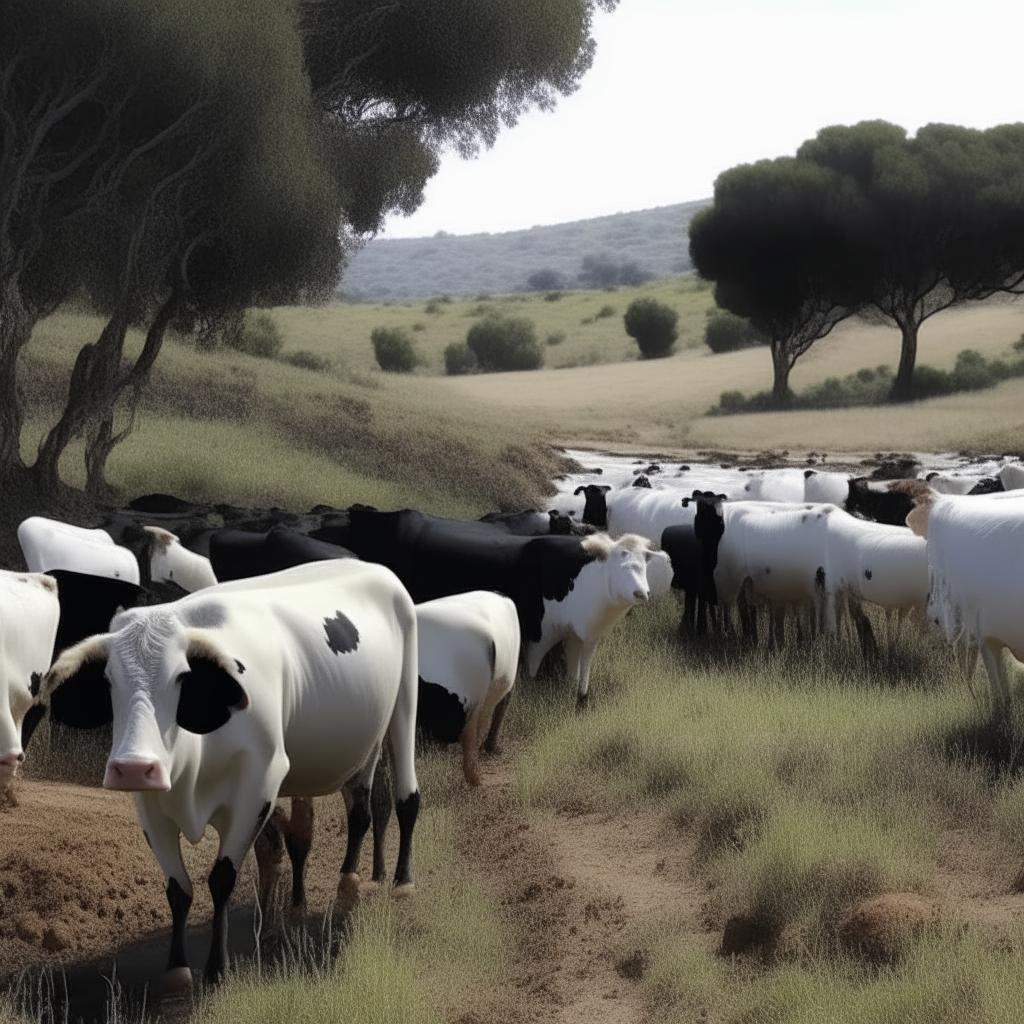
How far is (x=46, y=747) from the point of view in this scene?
1022 cm

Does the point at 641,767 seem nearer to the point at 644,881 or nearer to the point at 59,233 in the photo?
the point at 644,881

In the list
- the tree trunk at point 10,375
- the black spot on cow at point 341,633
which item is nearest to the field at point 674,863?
the black spot on cow at point 341,633

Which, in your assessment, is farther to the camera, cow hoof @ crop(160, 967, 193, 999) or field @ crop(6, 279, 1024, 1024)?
field @ crop(6, 279, 1024, 1024)

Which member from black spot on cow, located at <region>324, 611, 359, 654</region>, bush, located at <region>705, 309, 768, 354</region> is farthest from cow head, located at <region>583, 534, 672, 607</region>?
bush, located at <region>705, 309, 768, 354</region>

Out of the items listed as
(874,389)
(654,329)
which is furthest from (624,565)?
(654,329)

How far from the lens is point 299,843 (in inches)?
287

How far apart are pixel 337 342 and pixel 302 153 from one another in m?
70.0

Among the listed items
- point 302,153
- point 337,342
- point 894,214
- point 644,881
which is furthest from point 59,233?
point 337,342

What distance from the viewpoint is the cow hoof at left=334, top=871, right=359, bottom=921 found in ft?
23.9

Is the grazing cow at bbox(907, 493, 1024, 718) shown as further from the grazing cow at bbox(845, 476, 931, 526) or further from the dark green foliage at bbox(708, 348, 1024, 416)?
the dark green foliage at bbox(708, 348, 1024, 416)

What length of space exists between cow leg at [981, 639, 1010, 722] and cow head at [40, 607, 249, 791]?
5.54m

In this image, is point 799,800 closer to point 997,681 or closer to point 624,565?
point 997,681

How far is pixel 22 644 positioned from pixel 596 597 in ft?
17.5

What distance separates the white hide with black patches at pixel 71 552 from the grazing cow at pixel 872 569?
6122 mm
